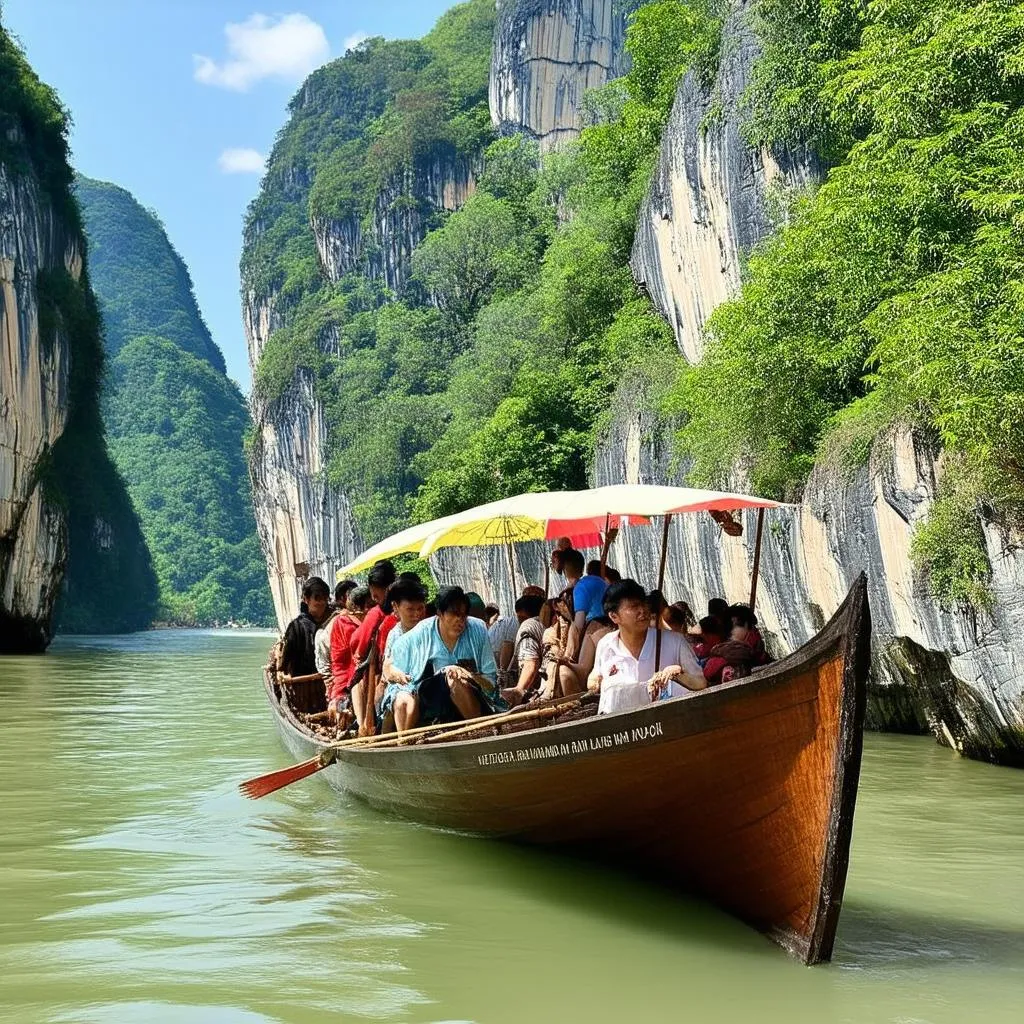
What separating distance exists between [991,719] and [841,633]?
611cm

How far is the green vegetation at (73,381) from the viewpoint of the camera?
120 ft

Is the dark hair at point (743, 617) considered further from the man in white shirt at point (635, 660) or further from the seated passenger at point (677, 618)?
the man in white shirt at point (635, 660)

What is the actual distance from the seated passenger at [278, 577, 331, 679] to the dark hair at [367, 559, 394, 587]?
1.32m

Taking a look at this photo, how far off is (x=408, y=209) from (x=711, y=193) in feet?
121

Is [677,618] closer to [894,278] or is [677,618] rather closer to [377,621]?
[377,621]

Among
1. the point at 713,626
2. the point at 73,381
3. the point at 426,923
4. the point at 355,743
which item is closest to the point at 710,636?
the point at 713,626

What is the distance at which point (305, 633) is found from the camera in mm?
11344

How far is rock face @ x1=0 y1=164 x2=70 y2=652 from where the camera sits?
3297cm

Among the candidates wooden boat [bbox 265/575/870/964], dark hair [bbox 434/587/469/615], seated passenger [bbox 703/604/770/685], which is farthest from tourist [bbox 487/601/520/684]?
wooden boat [bbox 265/575/870/964]

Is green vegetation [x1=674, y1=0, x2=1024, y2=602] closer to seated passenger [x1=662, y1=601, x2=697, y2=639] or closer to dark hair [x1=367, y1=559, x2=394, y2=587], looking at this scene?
seated passenger [x1=662, y1=601, x2=697, y2=639]

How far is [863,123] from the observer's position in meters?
15.5

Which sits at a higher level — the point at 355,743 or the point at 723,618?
the point at 723,618

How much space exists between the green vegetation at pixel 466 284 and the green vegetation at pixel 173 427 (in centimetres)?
2623

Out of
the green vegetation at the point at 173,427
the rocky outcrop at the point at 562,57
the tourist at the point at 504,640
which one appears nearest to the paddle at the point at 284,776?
the tourist at the point at 504,640
